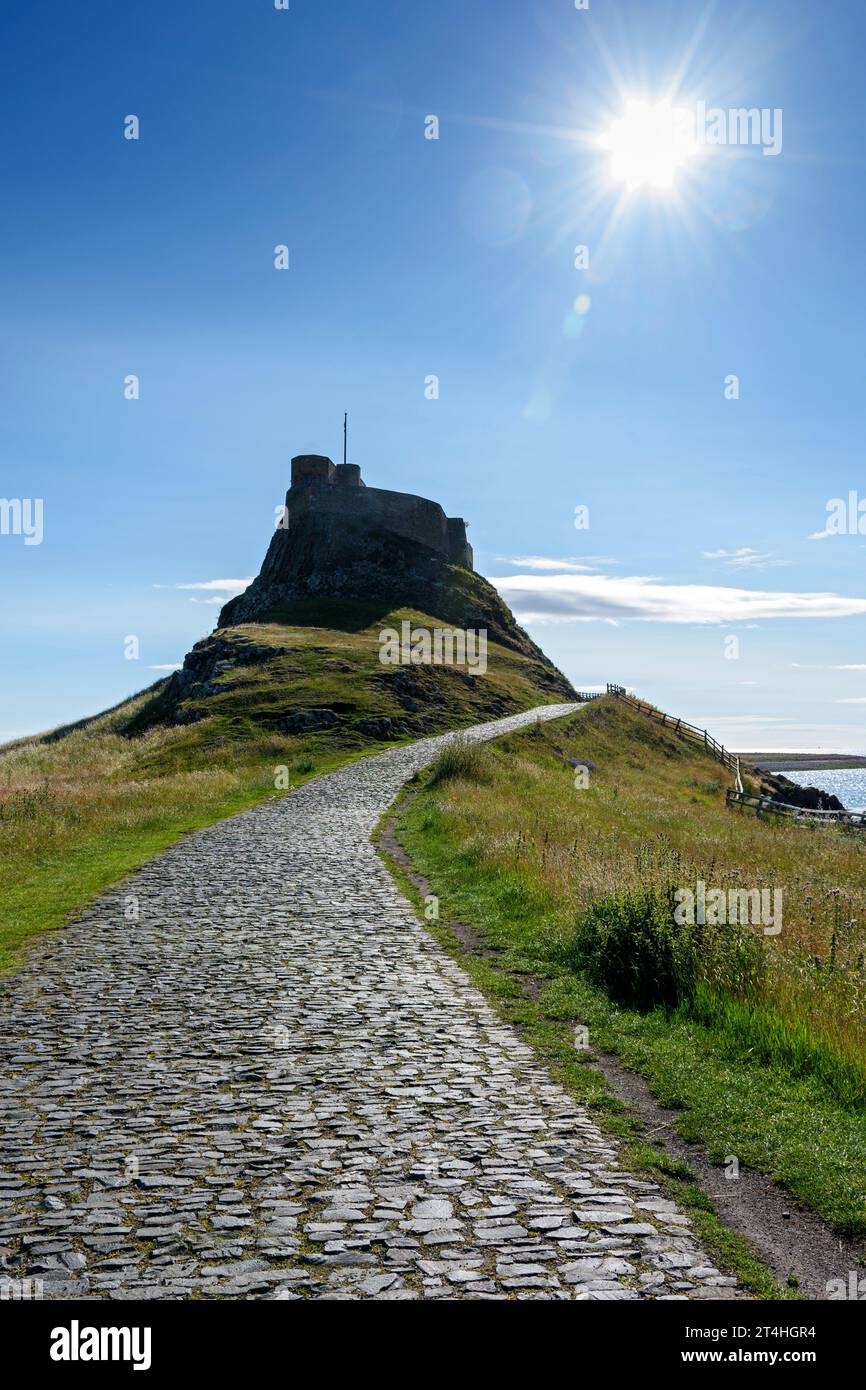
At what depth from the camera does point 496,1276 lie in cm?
477

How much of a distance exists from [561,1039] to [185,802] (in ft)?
84.7

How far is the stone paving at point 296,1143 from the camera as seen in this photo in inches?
191

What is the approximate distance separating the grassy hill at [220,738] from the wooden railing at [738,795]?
1062 centimetres

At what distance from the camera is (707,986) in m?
9.95

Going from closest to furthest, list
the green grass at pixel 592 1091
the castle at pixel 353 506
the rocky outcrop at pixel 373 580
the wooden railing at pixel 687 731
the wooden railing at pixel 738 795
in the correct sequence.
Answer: the green grass at pixel 592 1091 → the wooden railing at pixel 738 795 → the wooden railing at pixel 687 731 → the rocky outcrop at pixel 373 580 → the castle at pixel 353 506

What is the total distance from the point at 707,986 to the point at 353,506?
120m

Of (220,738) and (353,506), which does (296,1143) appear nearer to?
(220,738)

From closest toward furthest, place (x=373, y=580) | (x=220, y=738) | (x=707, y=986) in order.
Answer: (x=707, y=986), (x=220, y=738), (x=373, y=580)

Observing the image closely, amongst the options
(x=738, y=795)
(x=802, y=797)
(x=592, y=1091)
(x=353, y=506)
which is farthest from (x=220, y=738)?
(x=353, y=506)

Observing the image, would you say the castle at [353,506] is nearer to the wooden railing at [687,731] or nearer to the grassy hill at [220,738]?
the grassy hill at [220,738]

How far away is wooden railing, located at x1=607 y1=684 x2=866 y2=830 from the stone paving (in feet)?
103

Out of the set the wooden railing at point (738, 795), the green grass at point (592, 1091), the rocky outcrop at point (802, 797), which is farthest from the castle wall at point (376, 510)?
the green grass at point (592, 1091)
